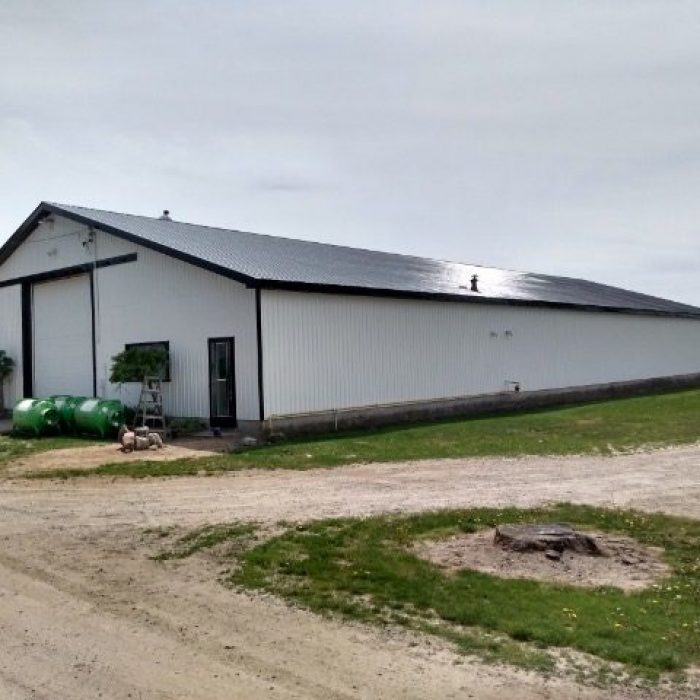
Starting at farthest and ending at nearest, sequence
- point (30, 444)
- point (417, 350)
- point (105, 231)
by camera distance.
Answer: point (105, 231) < point (417, 350) < point (30, 444)

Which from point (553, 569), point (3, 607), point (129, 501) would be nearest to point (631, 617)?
point (553, 569)

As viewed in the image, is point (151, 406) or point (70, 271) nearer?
point (151, 406)

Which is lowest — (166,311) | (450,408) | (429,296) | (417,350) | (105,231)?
A: (450,408)

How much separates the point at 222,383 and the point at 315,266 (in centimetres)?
468

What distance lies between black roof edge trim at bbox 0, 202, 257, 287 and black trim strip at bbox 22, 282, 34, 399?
1503 mm

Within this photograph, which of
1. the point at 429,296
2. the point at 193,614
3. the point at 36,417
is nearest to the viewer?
the point at 193,614

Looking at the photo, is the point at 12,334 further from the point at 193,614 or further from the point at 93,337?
the point at 193,614

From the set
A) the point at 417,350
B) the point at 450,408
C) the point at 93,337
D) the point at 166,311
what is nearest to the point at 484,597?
the point at 166,311

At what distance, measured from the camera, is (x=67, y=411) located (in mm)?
19281

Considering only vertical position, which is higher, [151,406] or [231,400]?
[231,400]

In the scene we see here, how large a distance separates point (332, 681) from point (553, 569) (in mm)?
2958

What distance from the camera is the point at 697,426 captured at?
62.0 ft

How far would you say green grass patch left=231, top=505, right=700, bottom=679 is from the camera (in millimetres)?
5105

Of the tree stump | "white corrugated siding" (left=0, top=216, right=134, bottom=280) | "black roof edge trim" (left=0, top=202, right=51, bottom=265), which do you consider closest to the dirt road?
the tree stump
